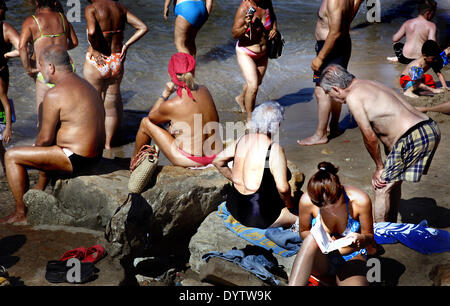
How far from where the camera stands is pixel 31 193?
521 cm

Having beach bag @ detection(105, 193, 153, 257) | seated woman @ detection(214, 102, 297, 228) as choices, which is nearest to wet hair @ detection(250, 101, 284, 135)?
seated woman @ detection(214, 102, 297, 228)

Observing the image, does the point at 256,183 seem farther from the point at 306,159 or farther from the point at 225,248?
the point at 306,159

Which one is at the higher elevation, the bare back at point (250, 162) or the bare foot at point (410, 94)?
the bare back at point (250, 162)

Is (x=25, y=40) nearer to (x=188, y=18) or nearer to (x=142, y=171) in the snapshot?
(x=188, y=18)

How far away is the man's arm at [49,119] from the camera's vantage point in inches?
203

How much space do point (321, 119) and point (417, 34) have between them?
3.44 metres

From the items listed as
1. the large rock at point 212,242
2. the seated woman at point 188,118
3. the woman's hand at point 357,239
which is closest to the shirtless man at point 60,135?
the seated woman at point 188,118

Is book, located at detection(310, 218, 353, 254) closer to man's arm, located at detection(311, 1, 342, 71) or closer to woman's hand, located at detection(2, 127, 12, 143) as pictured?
man's arm, located at detection(311, 1, 342, 71)

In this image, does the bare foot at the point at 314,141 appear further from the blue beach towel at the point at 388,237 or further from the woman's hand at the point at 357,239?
the woman's hand at the point at 357,239

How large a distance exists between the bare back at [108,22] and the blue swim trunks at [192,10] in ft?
3.11

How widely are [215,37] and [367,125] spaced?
9110 mm

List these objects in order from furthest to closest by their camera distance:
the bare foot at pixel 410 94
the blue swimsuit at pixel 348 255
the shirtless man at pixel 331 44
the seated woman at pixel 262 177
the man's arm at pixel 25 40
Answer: the bare foot at pixel 410 94 < the man's arm at pixel 25 40 < the shirtless man at pixel 331 44 < the seated woman at pixel 262 177 < the blue swimsuit at pixel 348 255

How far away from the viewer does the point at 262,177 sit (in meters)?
4.51
